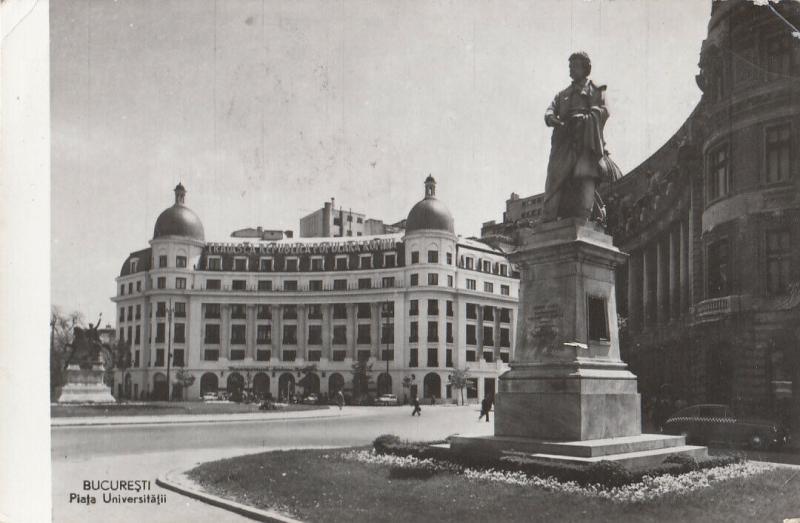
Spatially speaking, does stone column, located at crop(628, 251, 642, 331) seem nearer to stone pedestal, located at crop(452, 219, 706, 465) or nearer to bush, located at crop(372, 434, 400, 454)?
stone pedestal, located at crop(452, 219, 706, 465)

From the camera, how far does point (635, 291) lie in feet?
108

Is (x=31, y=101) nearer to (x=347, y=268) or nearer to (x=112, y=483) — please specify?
(x=112, y=483)

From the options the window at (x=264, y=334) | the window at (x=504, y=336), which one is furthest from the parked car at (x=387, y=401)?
the window at (x=264, y=334)

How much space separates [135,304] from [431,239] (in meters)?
22.4

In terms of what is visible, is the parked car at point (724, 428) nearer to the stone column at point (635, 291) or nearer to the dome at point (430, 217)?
the stone column at point (635, 291)

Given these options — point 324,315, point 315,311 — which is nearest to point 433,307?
point 324,315

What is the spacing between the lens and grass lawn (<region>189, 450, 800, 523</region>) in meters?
8.81

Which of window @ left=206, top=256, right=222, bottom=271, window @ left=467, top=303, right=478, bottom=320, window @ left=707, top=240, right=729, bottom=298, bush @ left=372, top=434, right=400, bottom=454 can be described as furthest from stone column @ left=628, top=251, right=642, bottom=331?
window @ left=206, top=256, right=222, bottom=271

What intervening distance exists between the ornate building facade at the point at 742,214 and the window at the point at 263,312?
51145mm

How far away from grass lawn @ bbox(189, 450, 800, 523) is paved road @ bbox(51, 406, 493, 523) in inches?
35.7

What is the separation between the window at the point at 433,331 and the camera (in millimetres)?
60688

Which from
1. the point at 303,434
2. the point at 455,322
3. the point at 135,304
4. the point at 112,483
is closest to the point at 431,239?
the point at 455,322

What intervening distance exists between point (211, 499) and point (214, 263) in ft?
200

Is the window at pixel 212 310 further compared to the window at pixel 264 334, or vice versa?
the window at pixel 264 334
